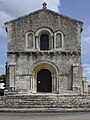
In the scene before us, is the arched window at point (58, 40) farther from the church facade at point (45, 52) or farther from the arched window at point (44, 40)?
the arched window at point (44, 40)

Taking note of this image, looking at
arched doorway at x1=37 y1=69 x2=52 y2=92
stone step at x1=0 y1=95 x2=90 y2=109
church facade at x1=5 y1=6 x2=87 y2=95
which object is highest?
church facade at x1=5 y1=6 x2=87 y2=95

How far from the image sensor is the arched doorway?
38188 millimetres

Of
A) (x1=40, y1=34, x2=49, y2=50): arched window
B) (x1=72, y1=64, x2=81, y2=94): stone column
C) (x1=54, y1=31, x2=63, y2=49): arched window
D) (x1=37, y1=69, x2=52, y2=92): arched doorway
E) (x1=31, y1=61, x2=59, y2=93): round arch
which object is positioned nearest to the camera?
(x1=72, y1=64, x2=81, y2=94): stone column

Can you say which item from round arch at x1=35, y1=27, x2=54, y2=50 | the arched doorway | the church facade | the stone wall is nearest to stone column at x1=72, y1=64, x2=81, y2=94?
the church facade

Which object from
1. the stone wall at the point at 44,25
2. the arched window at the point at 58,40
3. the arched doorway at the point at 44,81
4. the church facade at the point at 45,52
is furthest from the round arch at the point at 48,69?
the stone wall at the point at 44,25

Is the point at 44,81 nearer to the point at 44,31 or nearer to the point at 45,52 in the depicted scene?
the point at 45,52

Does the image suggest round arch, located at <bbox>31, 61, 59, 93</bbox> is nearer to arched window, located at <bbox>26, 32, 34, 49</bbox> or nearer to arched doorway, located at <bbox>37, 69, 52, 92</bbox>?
arched doorway, located at <bbox>37, 69, 52, 92</bbox>

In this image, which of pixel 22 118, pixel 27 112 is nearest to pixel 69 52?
pixel 27 112

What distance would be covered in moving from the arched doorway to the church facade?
0.49 metres

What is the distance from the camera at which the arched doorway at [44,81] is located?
38.2 metres

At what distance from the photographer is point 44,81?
126 feet

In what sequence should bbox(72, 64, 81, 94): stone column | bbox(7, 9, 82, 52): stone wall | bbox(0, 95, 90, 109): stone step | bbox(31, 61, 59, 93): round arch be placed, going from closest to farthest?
bbox(0, 95, 90, 109): stone step < bbox(72, 64, 81, 94): stone column < bbox(31, 61, 59, 93): round arch < bbox(7, 9, 82, 52): stone wall

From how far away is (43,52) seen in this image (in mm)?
36656

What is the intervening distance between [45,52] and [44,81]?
3.70m
